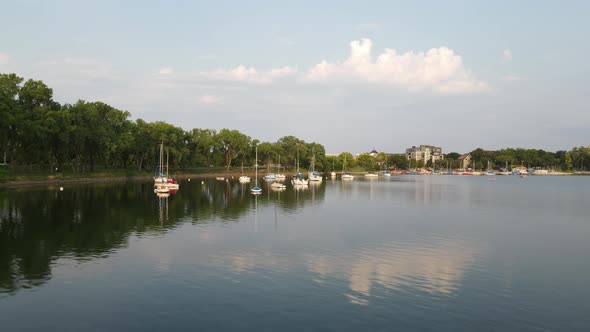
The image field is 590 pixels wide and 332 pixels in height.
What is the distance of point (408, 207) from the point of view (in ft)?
236

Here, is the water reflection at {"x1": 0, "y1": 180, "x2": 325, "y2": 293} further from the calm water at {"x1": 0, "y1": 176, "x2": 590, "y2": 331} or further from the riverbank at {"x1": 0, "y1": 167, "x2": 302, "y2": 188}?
the riverbank at {"x1": 0, "y1": 167, "x2": 302, "y2": 188}

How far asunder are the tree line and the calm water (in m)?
48.4

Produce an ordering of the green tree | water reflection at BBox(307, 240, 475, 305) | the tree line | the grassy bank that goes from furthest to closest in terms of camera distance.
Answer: the green tree
the grassy bank
the tree line
water reflection at BBox(307, 240, 475, 305)

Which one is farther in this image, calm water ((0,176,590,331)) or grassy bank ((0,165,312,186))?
grassy bank ((0,165,312,186))

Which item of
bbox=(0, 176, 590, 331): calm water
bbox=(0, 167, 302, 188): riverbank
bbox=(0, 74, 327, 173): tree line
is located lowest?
bbox=(0, 176, 590, 331): calm water

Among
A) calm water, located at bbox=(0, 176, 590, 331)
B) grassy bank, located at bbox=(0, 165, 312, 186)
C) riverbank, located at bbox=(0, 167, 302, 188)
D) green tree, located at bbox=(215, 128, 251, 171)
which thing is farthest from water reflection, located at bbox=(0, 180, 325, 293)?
green tree, located at bbox=(215, 128, 251, 171)

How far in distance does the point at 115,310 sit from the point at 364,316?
1263 centimetres

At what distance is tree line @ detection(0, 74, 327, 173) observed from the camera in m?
92.9

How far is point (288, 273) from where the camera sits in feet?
93.1

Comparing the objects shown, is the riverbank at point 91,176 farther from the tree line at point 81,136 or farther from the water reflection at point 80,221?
the water reflection at point 80,221

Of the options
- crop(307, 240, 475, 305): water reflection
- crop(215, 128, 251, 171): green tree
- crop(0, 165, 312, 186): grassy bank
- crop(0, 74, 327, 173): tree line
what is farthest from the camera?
crop(215, 128, 251, 171): green tree

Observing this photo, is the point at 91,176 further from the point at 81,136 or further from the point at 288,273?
the point at 288,273

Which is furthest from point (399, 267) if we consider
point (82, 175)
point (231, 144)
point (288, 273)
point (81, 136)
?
point (231, 144)

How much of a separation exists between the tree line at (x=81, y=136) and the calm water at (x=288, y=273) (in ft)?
159
